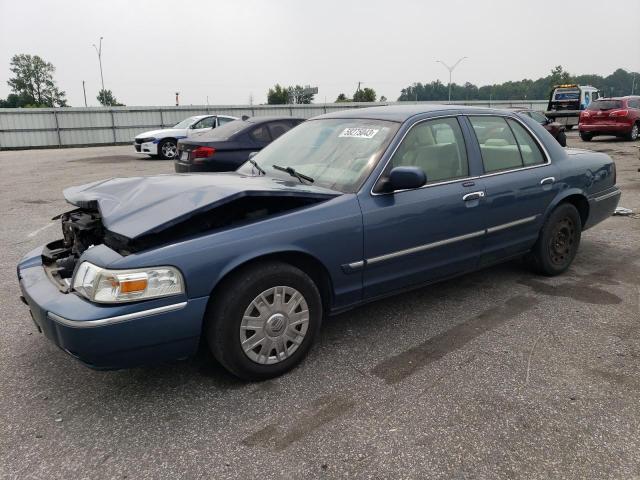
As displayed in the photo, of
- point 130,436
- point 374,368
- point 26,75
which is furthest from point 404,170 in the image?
point 26,75

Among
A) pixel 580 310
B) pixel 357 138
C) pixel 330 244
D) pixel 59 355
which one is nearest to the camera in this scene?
→ pixel 330 244

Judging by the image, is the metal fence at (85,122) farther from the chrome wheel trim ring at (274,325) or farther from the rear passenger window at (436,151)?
the chrome wheel trim ring at (274,325)

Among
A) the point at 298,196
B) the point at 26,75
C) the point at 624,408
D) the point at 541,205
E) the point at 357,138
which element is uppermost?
the point at 26,75

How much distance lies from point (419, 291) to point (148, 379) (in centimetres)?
233

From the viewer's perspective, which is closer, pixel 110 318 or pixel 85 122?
pixel 110 318

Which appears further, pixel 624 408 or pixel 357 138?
pixel 357 138

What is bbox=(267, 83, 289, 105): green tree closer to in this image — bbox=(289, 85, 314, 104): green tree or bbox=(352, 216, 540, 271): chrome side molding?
bbox=(289, 85, 314, 104): green tree

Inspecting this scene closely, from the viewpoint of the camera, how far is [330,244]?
3.06 m

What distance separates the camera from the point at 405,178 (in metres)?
3.18

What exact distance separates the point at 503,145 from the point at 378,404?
250 cm

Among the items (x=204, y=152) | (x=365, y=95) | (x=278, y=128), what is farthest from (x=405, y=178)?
(x=365, y=95)

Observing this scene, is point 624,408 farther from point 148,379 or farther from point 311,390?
point 148,379

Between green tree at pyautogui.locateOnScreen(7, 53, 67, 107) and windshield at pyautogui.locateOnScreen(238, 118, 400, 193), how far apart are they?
108544 mm

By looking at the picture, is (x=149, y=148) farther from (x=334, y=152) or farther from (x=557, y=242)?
(x=557, y=242)
